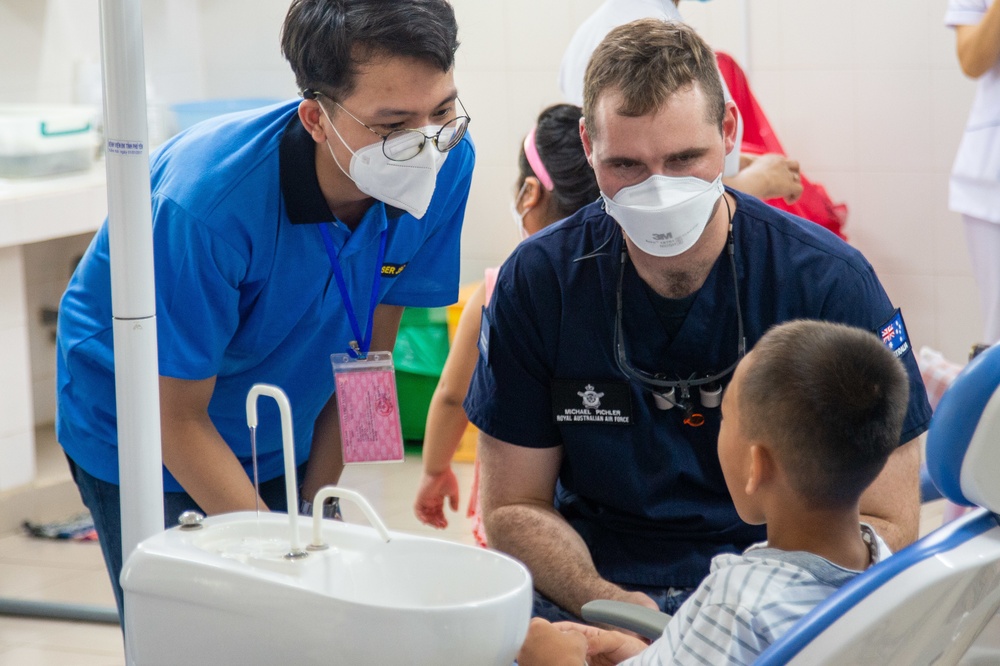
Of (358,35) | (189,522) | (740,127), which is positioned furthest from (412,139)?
(740,127)

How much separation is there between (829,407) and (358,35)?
0.78m

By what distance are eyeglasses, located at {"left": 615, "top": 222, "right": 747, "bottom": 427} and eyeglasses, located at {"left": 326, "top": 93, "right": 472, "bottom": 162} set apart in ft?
1.14

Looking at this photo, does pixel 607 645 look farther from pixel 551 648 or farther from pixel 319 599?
pixel 319 599

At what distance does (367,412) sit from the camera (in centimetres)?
183

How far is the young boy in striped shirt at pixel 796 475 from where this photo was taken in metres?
1.29

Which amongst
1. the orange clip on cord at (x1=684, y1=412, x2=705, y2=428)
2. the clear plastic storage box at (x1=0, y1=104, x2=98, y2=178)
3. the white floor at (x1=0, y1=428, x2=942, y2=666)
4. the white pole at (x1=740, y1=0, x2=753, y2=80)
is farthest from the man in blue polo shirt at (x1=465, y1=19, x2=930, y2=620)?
the white pole at (x1=740, y1=0, x2=753, y2=80)

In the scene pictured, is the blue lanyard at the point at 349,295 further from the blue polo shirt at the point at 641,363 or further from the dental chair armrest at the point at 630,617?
the dental chair armrest at the point at 630,617

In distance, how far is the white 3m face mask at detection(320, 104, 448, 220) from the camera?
1708 millimetres

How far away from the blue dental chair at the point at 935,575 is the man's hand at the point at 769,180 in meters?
1.79

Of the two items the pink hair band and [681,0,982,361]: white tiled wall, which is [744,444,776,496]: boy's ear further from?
[681,0,982,361]: white tiled wall

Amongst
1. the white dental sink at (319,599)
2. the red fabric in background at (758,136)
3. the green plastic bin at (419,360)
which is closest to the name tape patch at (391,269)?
the white dental sink at (319,599)

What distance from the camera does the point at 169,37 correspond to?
5.13 meters

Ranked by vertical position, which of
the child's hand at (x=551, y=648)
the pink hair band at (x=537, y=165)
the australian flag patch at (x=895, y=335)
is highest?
the pink hair band at (x=537, y=165)

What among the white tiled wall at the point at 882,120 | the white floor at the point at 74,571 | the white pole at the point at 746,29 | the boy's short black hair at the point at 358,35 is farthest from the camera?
the white pole at the point at 746,29
